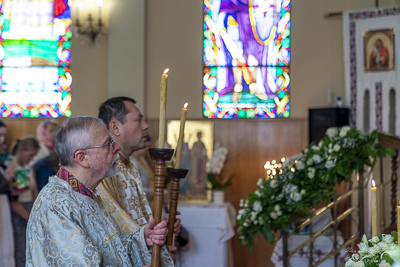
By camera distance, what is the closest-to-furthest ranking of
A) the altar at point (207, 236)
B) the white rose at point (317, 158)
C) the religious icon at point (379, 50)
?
1. the white rose at point (317, 158)
2. the altar at point (207, 236)
3. the religious icon at point (379, 50)

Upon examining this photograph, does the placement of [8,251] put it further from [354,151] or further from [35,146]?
[354,151]

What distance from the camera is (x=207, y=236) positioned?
793cm

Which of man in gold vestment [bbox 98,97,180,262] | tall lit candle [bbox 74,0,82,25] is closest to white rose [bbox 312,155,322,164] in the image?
man in gold vestment [bbox 98,97,180,262]

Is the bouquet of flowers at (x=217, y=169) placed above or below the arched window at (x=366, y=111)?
below

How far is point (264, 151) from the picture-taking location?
9328 mm

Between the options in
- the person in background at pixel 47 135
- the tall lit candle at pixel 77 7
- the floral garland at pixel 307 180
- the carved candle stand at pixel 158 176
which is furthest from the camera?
the tall lit candle at pixel 77 7

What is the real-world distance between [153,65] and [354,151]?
4.90 meters

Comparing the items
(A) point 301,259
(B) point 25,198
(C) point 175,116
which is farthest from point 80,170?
(C) point 175,116

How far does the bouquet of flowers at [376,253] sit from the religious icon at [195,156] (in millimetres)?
6305

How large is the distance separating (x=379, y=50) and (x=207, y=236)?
3.59m

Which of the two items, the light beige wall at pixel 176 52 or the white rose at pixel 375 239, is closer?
the white rose at pixel 375 239

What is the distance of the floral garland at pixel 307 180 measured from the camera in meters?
5.22

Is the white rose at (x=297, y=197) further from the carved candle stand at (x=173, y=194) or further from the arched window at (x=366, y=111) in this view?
the arched window at (x=366, y=111)

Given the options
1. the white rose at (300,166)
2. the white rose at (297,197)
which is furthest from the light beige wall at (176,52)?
the white rose at (297,197)
